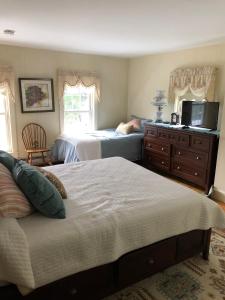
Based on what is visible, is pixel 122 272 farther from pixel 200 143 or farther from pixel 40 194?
pixel 200 143

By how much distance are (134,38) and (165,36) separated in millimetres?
475

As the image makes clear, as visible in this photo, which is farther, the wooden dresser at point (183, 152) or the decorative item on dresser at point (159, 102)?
the decorative item on dresser at point (159, 102)

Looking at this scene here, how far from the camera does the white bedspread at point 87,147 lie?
4.34 meters

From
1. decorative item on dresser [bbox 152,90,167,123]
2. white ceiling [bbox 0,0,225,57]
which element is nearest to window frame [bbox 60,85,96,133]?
white ceiling [bbox 0,0,225,57]

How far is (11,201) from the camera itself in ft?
5.08

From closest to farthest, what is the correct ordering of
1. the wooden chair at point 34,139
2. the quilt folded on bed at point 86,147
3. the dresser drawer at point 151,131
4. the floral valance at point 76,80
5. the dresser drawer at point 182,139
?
the dresser drawer at point 182,139, the quilt folded on bed at point 86,147, the dresser drawer at point 151,131, the wooden chair at point 34,139, the floral valance at point 76,80

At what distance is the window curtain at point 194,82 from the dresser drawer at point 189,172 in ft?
3.91

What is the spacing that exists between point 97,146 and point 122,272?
2938mm

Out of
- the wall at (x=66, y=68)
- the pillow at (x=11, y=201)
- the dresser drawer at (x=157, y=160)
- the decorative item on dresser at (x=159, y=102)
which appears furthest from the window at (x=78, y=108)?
the pillow at (x=11, y=201)

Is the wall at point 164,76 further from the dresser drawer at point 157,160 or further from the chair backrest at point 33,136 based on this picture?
the chair backrest at point 33,136

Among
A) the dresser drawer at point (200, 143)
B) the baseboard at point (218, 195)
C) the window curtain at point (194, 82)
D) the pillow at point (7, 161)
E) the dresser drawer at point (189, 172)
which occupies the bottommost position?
the baseboard at point (218, 195)

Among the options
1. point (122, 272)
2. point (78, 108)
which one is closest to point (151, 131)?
point (78, 108)

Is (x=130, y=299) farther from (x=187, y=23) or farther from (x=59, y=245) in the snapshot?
(x=187, y=23)

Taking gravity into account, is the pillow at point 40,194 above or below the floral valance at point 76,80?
below
